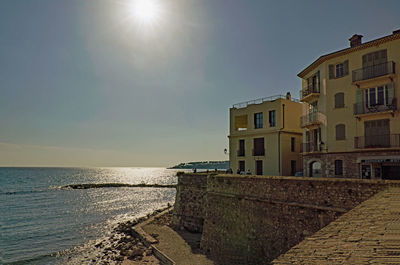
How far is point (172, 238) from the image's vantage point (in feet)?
79.3

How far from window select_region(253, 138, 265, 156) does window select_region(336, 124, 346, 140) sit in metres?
9.64

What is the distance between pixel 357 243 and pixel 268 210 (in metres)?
10.5

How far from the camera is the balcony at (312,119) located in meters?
24.5

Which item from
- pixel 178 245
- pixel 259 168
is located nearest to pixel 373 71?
pixel 259 168

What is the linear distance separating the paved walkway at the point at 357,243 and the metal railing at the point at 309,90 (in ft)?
64.8

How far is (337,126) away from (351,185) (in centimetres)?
1261

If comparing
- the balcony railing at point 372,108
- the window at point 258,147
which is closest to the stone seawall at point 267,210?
the balcony railing at point 372,108

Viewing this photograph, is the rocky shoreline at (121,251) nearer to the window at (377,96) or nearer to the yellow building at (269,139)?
the yellow building at (269,139)

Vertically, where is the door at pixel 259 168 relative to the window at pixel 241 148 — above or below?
below

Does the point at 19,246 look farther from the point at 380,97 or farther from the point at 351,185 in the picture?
the point at 380,97

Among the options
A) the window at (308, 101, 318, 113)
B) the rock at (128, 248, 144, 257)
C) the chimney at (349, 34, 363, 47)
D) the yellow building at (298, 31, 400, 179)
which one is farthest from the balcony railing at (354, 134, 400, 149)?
the rock at (128, 248, 144, 257)

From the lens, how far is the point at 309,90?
26047 millimetres

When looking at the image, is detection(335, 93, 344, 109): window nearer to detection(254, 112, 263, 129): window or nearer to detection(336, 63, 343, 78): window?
detection(336, 63, 343, 78): window

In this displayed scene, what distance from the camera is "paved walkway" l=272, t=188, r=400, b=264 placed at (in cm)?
413
